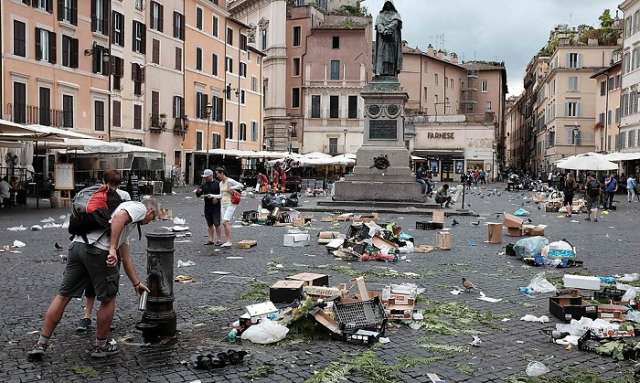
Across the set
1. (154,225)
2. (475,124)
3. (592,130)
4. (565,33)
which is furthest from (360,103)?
(154,225)

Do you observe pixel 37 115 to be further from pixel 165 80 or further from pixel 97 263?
pixel 97 263

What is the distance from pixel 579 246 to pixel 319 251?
5788 millimetres

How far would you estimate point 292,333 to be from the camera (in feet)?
22.4

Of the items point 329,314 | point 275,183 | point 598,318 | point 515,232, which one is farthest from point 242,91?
point 598,318

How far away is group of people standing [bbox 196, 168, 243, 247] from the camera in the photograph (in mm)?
13430

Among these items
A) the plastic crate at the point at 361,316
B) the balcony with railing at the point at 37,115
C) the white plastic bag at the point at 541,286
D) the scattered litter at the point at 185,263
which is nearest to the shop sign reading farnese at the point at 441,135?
the balcony with railing at the point at 37,115

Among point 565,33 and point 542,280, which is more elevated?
point 565,33

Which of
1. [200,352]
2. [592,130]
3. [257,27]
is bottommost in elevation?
[200,352]

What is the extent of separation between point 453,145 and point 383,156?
145 ft

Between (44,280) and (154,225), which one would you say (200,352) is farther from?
(154,225)

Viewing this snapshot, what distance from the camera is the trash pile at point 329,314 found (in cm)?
661

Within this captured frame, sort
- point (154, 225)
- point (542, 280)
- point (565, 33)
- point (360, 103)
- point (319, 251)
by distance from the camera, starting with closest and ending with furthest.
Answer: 1. point (542, 280)
2. point (319, 251)
3. point (154, 225)
4. point (360, 103)
5. point (565, 33)

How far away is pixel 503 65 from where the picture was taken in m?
93.9

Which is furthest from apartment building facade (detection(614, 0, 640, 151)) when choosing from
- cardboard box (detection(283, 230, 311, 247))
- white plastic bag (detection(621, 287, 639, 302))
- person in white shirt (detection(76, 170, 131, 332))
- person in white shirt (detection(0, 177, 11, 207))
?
person in white shirt (detection(76, 170, 131, 332))
